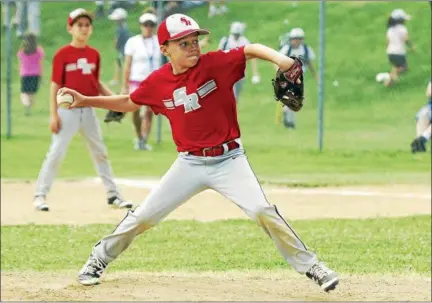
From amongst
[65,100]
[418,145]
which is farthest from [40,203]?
[418,145]

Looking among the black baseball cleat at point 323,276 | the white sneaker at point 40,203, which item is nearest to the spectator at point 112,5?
the white sneaker at point 40,203

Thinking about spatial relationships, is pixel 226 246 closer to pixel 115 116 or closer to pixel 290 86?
pixel 115 116

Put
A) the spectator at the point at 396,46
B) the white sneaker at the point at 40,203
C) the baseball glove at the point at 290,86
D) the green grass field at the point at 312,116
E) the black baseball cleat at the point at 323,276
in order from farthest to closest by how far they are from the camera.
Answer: the spectator at the point at 396,46 < the green grass field at the point at 312,116 < the white sneaker at the point at 40,203 < the black baseball cleat at the point at 323,276 < the baseball glove at the point at 290,86

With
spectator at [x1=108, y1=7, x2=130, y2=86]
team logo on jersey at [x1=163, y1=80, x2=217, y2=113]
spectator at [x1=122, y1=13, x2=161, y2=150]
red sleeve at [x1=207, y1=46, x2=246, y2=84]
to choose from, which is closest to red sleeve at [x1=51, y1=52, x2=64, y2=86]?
team logo on jersey at [x1=163, y1=80, x2=217, y2=113]

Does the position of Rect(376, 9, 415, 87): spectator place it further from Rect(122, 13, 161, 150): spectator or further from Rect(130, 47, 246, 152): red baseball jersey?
Rect(130, 47, 246, 152): red baseball jersey

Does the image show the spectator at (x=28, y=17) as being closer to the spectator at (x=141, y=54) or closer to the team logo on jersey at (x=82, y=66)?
the spectator at (x=141, y=54)

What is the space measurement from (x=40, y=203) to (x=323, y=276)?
5655mm

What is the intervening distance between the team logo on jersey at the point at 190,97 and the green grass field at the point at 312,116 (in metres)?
7.69

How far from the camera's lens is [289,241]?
841 cm

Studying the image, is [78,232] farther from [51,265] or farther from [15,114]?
[15,114]

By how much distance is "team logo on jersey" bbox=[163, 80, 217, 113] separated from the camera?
8289 mm

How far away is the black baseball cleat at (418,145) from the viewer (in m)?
19.1

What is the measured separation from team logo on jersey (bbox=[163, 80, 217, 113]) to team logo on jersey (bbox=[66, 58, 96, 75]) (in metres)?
4.51

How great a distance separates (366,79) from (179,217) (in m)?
14.1
